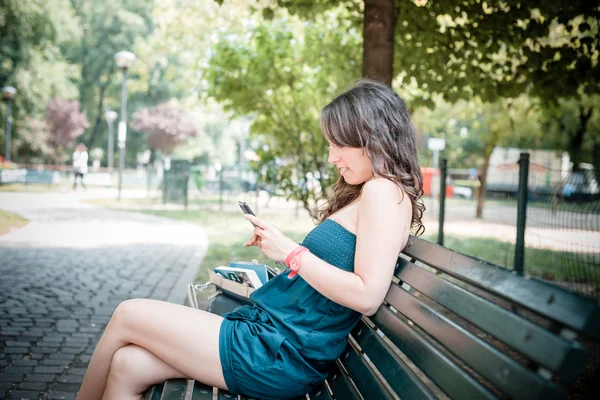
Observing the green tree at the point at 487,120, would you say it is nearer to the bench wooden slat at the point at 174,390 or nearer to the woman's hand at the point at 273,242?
the woman's hand at the point at 273,242

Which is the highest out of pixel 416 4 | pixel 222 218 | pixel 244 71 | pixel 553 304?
pixel 416 4

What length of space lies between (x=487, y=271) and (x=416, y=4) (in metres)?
6.17

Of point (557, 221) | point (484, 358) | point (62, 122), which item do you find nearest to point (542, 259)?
point (557, 221)

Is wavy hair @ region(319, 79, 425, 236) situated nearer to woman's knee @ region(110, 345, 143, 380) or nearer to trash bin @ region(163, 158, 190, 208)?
woman's knee @ region(110, 345, 143, 380)

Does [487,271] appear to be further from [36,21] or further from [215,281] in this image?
[36,21]

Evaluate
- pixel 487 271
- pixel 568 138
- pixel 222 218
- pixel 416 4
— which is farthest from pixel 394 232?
pixel 568 138

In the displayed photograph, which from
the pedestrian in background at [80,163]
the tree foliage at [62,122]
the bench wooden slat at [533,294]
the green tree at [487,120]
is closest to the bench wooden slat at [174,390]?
the bench wooden slat at [533,294]

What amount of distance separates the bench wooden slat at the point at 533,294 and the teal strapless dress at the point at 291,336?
58 cm

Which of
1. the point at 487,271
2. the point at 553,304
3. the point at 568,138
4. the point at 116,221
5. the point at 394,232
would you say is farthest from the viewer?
the point at 568,138

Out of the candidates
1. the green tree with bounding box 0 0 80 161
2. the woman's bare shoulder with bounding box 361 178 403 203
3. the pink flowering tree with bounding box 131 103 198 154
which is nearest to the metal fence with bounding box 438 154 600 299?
the woman's bare shoulder with bounding box 361 178 403 203

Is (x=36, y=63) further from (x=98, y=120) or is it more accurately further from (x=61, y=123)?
(x=98, y=120)

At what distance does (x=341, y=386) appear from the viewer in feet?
6.91

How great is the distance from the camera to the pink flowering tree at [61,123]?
41750 millimetres

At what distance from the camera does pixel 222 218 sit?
1602cm
